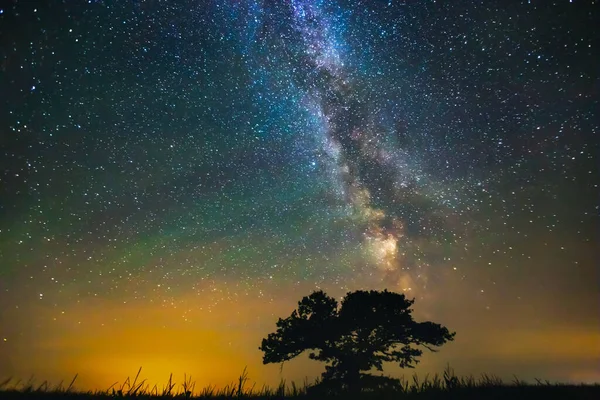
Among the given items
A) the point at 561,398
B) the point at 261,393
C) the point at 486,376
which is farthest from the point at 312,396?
the point at 561,398

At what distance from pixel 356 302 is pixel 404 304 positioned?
10.7 feet

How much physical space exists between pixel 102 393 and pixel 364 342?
2097 cm

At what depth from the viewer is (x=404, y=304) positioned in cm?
2631

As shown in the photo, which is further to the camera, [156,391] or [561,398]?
[561,398]

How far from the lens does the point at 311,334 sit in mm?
25359

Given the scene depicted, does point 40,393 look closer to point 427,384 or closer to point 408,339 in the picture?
point 427,384

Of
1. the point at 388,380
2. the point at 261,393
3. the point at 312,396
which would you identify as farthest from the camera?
the point at 388,380

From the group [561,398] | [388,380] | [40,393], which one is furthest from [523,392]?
[388,380]

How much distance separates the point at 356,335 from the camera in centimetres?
2567

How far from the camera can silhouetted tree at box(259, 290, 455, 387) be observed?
24781mm

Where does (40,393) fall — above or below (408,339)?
below

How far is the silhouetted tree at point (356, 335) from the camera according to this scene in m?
24.8

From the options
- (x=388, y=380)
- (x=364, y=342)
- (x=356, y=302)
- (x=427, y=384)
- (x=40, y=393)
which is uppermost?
(x=356, y=302)

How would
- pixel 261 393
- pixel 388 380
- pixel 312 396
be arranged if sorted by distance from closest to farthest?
1. pixel 261 393
2. pixel 312 396
3. pixel 388 380
